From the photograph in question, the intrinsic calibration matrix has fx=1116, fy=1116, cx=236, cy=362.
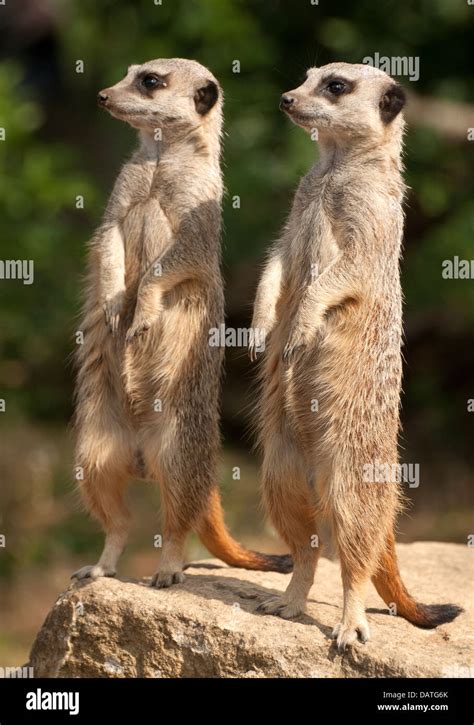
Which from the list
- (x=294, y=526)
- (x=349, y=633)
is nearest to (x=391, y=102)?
(x=294, y=526)

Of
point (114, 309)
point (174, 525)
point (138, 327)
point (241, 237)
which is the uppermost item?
point (241, 237)

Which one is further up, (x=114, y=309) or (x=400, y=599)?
(x=114, y=309)

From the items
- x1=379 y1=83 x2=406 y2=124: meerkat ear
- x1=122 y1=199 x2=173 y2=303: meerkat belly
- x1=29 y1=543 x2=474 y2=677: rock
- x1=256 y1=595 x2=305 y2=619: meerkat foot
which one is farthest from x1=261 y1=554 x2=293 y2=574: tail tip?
x1=379 y1=83 x2=406 y2=124: meerkat ear

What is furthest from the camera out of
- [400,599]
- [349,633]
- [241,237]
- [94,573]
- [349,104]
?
[241,237]

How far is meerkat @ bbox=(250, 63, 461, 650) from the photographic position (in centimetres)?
462

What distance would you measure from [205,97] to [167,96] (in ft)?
0.57

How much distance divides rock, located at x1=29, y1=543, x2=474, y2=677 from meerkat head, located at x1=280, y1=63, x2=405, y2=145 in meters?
2.09

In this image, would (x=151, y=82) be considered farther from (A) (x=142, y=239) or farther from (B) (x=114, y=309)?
(B) (x=114, y=309)

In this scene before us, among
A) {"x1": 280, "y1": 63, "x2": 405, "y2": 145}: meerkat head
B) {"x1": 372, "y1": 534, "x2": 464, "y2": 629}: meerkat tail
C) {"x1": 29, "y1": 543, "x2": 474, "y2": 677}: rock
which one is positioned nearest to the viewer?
{"x1": 29, "y1": 543, "x2": 474, "y2": 677}: rock

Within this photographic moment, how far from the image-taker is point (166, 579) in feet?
16.8

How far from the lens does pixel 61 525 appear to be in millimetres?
10070

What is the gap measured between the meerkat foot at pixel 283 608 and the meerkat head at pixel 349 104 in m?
2.00

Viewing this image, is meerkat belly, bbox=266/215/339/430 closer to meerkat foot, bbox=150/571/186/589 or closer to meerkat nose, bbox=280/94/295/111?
meerkat nose, bbox=280/94/295/111

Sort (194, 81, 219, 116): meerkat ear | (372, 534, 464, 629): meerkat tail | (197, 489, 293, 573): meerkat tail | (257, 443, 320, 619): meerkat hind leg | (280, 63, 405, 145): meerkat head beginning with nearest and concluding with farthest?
1. (280, 63, 405, 145): meerkat head
2. (257, 443, 320, 619): meerkat hind leg
3. (372, 534, 464, 629): meerkat tail
4. (194, 81, 219, 116): meerkat ear
5. (197, 489, 293, 573): meerkat tail
